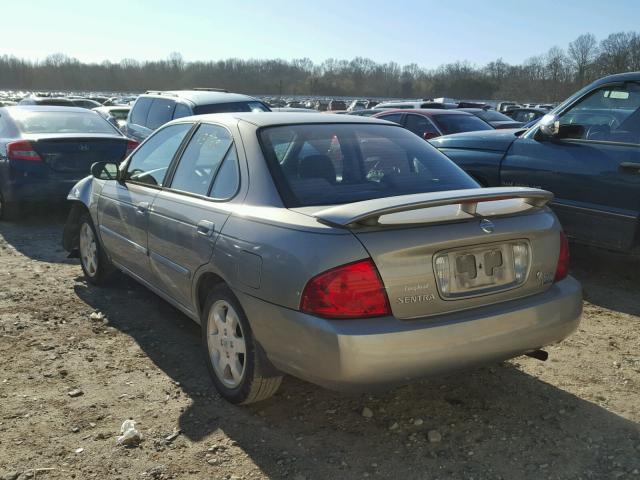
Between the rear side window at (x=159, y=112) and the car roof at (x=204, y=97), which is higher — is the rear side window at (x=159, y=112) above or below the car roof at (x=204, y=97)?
below

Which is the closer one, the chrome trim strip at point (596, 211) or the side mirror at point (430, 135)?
the chrome trim strip at point (596, 211)

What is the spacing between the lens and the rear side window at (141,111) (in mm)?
10047

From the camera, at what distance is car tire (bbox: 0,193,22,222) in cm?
786

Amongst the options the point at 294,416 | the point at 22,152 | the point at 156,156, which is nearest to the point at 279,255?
the point at 294,416

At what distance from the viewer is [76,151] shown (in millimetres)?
7805

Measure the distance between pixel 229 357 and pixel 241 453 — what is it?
59 centimetres

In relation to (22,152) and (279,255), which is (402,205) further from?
(22,152)

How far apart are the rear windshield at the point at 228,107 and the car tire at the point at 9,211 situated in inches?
107

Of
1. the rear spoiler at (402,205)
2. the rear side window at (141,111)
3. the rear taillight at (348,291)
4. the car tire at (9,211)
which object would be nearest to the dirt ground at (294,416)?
the rear taillight at (348,291)

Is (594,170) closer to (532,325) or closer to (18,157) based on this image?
(532,325)

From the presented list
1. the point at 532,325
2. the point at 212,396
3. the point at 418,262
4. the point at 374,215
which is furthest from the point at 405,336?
the point at 212,396

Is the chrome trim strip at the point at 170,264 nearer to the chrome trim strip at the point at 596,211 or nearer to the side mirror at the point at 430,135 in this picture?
the chrome trim strip at the point at 596,211

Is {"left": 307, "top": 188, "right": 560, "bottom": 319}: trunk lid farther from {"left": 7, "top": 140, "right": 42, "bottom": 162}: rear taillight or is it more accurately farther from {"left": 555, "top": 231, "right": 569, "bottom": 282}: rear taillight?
{"left": 7, "top": 140, "right": 42, "bottom": 162}: rear taillight

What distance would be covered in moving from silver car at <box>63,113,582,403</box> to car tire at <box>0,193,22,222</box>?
186 inches
